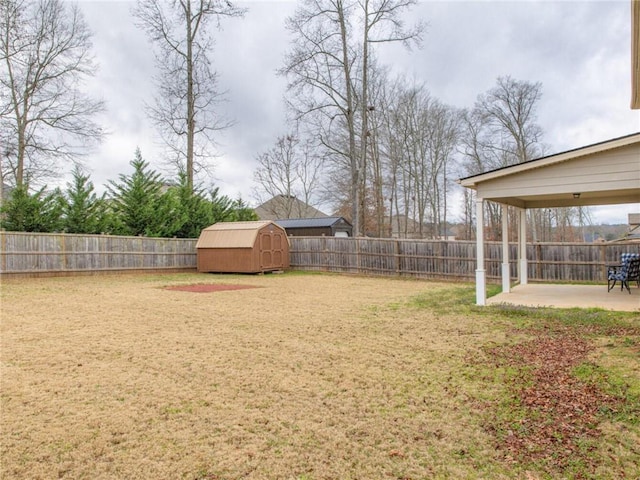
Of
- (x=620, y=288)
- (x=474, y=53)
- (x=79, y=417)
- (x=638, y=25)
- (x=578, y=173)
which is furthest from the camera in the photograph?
(x=474, y=53)

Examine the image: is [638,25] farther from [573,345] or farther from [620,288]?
[620,288]

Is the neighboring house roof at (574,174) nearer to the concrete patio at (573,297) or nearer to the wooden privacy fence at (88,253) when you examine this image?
the concrete patio at (573,297)

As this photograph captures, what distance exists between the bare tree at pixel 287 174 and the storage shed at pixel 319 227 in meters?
7.70

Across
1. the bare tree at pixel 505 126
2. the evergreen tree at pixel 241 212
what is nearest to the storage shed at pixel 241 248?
the evergreen tree at pixel 241 212

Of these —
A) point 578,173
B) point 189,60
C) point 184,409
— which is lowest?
point 184,409

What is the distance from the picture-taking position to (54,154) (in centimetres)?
1964

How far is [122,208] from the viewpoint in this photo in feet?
56.8

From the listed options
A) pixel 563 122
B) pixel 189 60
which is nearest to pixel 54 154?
pixel 189 60

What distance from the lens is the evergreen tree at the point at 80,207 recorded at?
1548 centimetres

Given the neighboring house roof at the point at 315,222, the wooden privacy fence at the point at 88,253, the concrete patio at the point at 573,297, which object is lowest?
the concrete patio at the point at 573,297

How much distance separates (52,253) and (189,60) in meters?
11.9

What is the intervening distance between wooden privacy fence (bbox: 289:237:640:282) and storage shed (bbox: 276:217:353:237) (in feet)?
25.4

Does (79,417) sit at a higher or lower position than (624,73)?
lower

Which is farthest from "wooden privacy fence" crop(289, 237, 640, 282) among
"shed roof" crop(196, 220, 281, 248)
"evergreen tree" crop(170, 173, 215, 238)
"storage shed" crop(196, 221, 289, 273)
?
"evergreen tree" crop(170, 173, 215, 238)
